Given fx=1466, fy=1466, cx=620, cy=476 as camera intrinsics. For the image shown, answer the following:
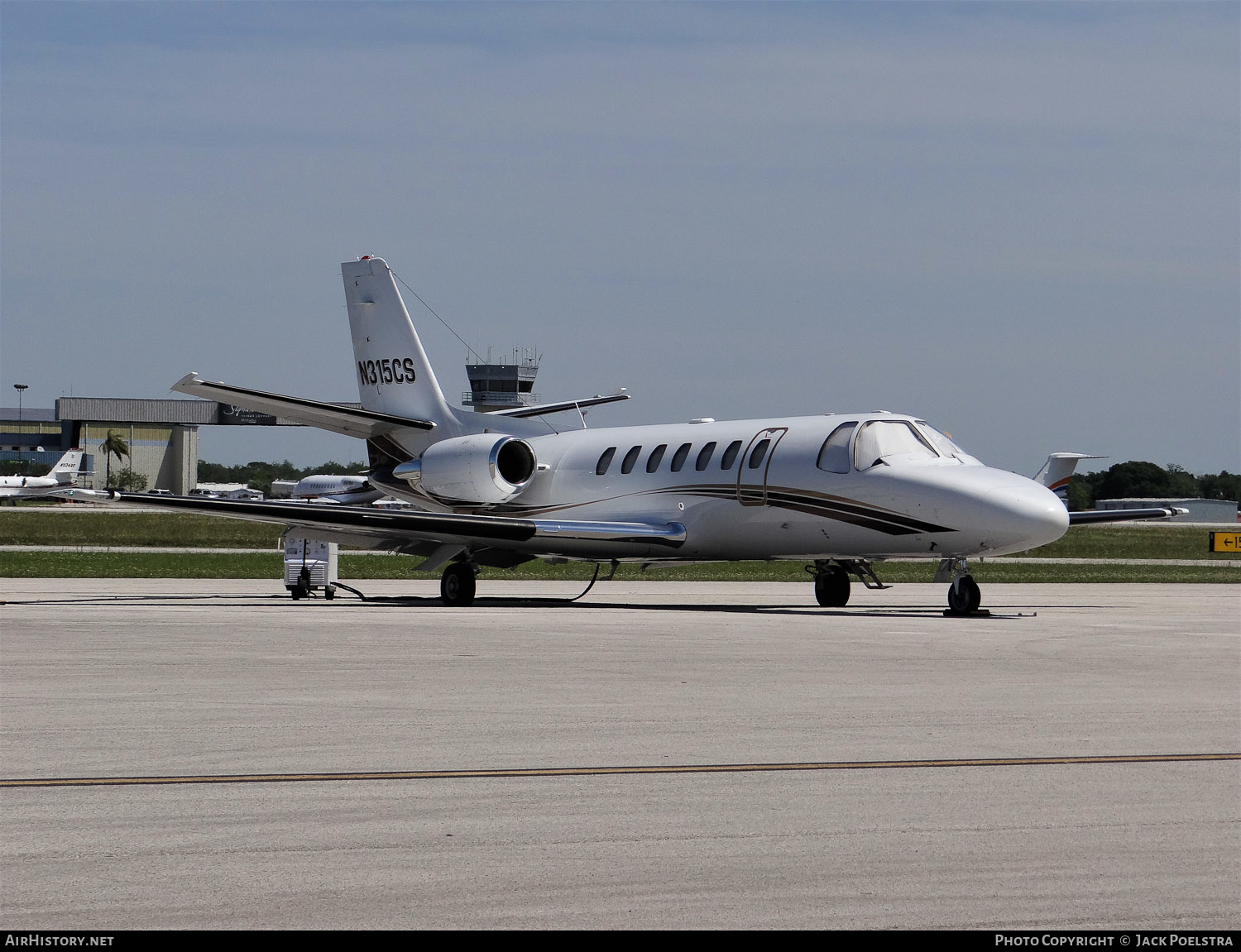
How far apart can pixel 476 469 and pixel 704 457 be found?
452 centimetres

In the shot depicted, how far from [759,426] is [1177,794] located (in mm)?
16546

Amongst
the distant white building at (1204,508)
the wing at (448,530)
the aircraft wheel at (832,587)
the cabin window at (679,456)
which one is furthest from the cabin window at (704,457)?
the distant white building at (1204,508)

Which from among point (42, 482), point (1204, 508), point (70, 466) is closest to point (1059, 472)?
point (42, 482)

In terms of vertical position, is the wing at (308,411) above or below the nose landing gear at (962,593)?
above

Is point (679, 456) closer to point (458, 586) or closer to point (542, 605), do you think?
point (542, 605)

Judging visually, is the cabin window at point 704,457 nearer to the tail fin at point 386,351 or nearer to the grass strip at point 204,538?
the tail fin at point 386,351

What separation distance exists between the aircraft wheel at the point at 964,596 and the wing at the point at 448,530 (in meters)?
5.02

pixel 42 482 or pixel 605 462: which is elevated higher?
pixel 42 482

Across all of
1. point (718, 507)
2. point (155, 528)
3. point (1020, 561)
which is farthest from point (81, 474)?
point (718, 507)

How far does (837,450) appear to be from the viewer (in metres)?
21.5

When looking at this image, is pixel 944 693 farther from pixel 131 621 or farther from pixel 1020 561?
pixel 1020 561

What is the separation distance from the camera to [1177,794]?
6816mm

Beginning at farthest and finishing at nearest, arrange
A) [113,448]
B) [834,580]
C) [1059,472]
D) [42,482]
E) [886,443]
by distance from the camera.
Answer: [113,448]
[42,482]
[1059,472]
[834,580]
[886,443]

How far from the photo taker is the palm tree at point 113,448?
6393 inches
